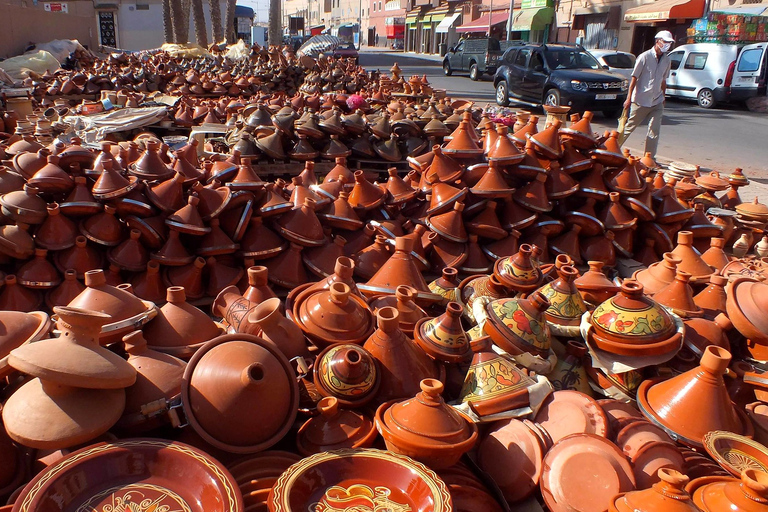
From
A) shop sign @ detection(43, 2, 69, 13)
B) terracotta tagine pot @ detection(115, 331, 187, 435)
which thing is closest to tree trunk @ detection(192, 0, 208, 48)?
shop sign @ detection(43, 2, 69, 13)

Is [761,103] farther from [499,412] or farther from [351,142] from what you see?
[499,412]

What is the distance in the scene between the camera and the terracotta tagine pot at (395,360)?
2.14m

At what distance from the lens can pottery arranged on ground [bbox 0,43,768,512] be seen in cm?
165

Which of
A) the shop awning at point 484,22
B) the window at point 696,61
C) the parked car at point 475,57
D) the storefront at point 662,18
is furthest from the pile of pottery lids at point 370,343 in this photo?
the shop awning at point 484,22

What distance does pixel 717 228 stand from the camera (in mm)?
4289

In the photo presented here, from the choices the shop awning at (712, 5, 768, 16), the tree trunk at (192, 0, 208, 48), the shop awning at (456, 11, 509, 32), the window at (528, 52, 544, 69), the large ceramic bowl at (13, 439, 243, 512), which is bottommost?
the large ceramic bowl at (13, 439, 243, 512)

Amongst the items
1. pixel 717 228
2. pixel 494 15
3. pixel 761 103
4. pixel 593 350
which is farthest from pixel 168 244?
pixel 494 15

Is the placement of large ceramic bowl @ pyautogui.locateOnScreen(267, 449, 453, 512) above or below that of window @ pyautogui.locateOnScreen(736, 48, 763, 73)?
below

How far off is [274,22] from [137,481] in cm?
2481

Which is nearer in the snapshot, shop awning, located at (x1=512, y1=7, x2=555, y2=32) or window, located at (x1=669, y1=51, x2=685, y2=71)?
window, located at (x1=669, y1=51, x2=685, y2=71)

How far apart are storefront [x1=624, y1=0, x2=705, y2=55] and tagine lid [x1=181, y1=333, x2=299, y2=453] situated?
24.2 metres

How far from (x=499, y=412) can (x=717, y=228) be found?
3201 mm

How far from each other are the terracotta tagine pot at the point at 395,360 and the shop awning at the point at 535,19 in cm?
2971

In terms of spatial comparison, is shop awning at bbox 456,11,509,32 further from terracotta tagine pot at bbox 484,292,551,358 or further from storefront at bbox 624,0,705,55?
terracotta tagine pot at bbox 484,292,551,358
